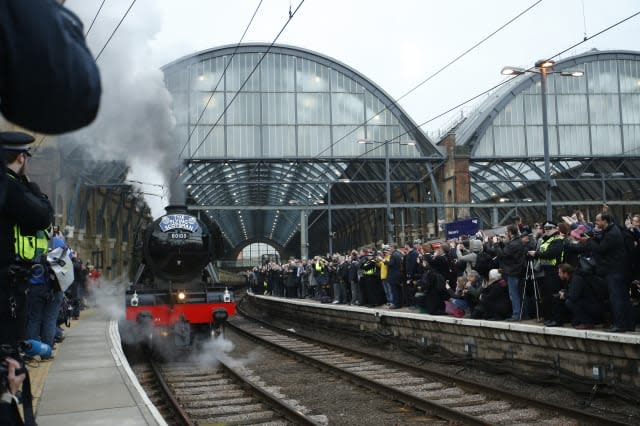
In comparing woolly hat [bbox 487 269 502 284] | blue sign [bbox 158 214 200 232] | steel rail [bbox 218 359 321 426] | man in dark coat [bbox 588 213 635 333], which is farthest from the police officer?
blue sign [bbox 158 214 200 232]

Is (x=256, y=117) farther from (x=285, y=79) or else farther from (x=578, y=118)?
(x=578, y=118)

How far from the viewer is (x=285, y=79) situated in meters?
32.3

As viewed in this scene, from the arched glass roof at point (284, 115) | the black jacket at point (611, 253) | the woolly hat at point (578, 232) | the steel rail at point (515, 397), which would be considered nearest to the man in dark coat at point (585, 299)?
the black jacket at point (611, 253)

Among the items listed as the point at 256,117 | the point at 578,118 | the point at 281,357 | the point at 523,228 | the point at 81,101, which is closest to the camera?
the point at 81,101

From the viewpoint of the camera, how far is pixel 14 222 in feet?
6.22

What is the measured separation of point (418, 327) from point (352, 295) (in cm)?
614

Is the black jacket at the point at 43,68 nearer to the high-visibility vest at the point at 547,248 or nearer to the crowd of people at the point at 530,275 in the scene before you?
the crowd of people at the point at 530,275

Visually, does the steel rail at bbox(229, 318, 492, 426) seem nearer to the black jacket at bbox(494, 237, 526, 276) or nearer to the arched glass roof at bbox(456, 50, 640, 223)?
the black jacket at bbox(494, 237, 526, 276)

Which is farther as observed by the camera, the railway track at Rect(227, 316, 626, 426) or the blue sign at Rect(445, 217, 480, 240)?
the blue sign at Rect(445, 217, 480, 240)

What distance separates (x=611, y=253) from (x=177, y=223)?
7628 mm

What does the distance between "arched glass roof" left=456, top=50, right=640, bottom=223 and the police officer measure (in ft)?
102

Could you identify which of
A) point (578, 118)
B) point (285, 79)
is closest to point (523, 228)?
point (285, 79)

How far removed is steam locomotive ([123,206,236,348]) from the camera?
459 inches

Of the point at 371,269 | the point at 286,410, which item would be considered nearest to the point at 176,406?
the point at 286,410
